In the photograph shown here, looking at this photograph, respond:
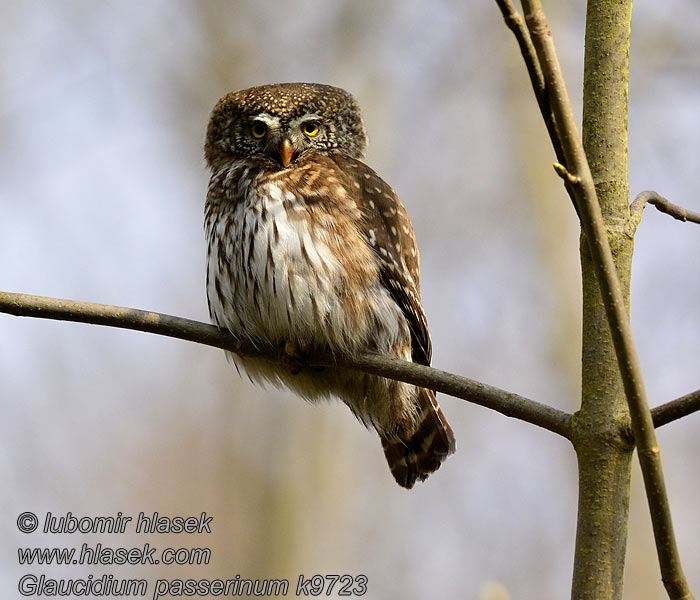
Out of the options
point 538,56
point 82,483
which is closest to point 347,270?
point 538,56

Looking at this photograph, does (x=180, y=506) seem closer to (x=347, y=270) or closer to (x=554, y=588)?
(x=554, y=588)

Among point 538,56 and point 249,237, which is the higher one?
point 249,237

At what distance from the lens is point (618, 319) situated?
5.98ft

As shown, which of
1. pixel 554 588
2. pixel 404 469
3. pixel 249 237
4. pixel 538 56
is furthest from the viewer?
pixel 554 588

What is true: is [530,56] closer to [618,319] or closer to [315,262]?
[618,319]

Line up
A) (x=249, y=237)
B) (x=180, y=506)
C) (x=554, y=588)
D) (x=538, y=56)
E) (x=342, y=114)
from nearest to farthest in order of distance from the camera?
(x=538, y=56) → (x=249, y=237) → (x=342, y=114) → (x=554, y=588) → (x=180, y=506)

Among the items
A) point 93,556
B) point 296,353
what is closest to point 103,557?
point 93,556

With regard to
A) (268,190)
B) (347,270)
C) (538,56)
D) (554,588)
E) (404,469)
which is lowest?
(538,56)

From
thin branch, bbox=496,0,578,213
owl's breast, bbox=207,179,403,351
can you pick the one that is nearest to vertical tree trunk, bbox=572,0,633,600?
thin branch, bbox=496,0,578,213

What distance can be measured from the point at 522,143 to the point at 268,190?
667cm

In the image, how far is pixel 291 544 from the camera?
31.2 ft

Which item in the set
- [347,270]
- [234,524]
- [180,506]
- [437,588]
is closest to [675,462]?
[437,588]

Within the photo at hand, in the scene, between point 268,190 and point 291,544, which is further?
point 291,544

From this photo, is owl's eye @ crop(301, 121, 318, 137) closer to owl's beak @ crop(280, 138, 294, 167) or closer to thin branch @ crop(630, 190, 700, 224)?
owl's beak @ crop(280, 138, 294, 167)
